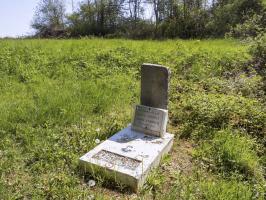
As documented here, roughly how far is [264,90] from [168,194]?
11.4 ft

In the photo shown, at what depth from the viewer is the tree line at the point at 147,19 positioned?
51.0 ft

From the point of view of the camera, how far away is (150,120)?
370cm

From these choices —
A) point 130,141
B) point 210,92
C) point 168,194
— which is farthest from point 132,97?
point 168,194

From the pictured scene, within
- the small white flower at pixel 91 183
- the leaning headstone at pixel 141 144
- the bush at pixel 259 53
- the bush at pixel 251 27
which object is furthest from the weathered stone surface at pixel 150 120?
the bush at pixel 251 27

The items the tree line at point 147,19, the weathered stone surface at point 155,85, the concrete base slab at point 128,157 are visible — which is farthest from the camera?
the tree line at point 147,19

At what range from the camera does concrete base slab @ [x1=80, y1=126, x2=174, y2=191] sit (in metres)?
2.86

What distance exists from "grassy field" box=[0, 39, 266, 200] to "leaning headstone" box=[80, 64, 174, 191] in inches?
5.2

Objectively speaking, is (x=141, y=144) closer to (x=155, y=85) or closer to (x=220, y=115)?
(x=155, y=85)

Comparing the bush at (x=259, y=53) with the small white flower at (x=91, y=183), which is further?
the bush at (x=259, y=53)

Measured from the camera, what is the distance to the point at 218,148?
11.6ft

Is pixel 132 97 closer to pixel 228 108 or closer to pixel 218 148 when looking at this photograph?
pixel 228 108

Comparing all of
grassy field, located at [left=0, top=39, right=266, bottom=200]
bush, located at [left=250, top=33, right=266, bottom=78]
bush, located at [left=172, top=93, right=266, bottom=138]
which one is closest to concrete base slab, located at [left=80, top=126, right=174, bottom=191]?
grassy field, located at [left=0, top=39, right=266, bottom=200]

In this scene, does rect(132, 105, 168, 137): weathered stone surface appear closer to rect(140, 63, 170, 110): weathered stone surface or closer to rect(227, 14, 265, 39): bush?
rect(140, 63, 170, 110): weathered stone surface

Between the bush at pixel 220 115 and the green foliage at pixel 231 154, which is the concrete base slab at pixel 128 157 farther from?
the bush at pixel 220 115
